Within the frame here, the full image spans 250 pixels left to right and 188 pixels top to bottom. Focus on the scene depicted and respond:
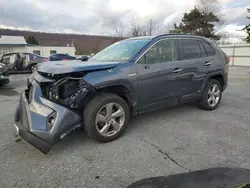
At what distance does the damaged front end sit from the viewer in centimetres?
286

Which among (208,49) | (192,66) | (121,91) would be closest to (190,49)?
(192,66)

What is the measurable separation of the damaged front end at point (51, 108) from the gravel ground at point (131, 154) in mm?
→ 333

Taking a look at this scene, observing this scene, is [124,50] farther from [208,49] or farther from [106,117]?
[208,49]

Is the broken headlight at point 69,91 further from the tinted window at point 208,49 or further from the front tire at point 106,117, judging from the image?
the tinted window at point 208,49

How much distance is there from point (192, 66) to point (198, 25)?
1312 inches

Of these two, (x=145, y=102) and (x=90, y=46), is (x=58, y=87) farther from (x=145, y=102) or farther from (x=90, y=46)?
(x=90, y=46)

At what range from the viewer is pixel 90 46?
45906 mm

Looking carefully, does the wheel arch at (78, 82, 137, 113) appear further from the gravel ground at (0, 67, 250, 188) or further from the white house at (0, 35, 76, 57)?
the white house at (0, 35, 76, 57)

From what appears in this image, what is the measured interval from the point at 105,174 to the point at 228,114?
11.3 feet

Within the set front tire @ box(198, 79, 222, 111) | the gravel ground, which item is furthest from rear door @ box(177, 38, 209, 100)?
the gravel ground

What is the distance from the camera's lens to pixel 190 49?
178 inches

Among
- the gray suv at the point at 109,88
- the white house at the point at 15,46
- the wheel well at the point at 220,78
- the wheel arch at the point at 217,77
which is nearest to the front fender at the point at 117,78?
the gray suv at the point at 109,88

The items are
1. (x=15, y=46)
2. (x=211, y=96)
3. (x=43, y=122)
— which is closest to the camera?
(x=43, y=122)

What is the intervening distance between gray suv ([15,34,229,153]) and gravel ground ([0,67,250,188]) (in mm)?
288
